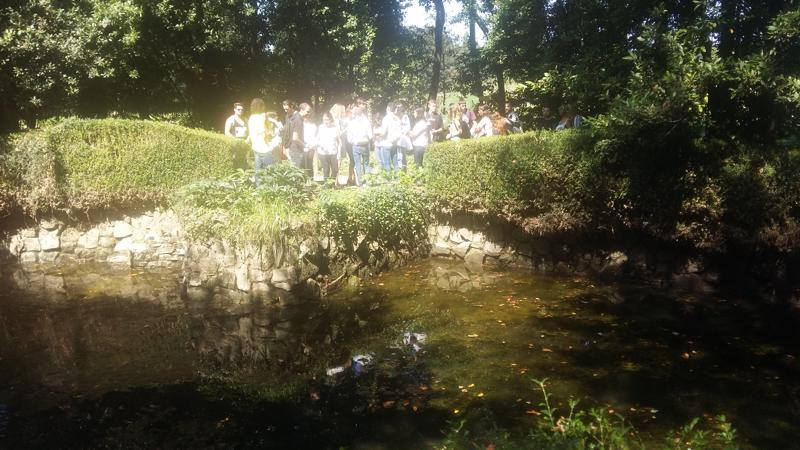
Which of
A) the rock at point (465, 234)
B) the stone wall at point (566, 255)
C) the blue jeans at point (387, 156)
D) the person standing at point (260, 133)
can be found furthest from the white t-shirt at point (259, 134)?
the rock at point (465, 234)

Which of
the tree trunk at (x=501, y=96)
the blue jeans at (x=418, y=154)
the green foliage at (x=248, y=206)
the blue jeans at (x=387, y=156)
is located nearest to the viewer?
the green foliage at (x=248, y=206)

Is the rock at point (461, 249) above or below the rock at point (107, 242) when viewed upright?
below

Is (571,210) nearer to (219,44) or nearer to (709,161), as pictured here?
(709,161)

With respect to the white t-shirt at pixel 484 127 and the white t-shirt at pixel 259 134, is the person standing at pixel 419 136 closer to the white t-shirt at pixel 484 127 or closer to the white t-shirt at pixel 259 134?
the white t-shirt at pixel 484 127

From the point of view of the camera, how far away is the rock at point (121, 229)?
1112 centimetres

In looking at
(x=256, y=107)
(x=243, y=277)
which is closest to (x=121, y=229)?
(x=256, y=107)

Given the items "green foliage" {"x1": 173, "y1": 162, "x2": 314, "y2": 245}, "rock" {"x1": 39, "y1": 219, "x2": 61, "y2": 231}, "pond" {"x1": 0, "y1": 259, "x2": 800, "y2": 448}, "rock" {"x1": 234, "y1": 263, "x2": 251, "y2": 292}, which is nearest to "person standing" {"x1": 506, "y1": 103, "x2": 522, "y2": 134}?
"pond" {"x1": 0, "y1": 259, "x2": 800, "y2": 448}

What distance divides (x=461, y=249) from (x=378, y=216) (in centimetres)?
204

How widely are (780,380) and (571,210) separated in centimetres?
427

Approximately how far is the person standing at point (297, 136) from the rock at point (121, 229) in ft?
12.8

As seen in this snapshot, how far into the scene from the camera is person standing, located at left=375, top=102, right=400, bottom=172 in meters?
13.1

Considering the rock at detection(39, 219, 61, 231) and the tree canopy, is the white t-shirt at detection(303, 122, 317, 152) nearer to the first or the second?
the tree canopy

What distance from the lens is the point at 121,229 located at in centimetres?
1116

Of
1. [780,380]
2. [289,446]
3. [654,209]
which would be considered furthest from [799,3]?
[289,446]
